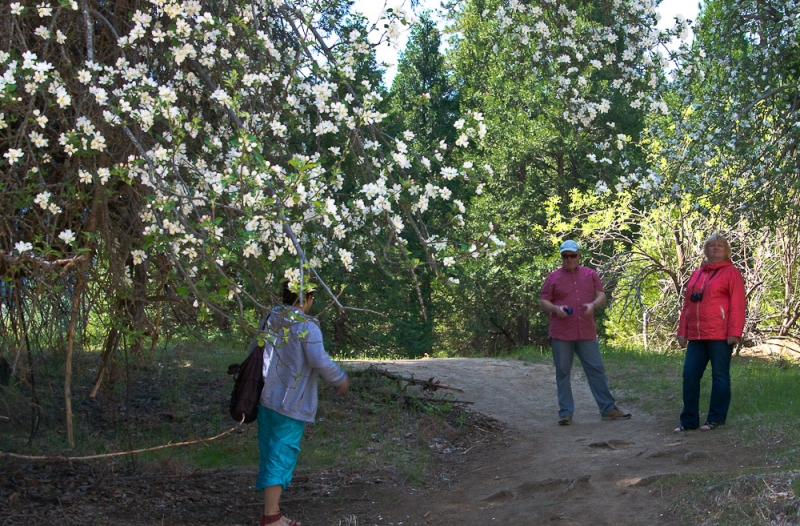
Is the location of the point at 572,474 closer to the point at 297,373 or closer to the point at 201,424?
the point at 297,373

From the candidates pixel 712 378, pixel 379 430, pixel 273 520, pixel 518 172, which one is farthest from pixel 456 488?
pixel 518 172

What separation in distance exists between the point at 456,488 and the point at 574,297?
2.49 metres

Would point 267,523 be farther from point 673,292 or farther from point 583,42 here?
point 673,292

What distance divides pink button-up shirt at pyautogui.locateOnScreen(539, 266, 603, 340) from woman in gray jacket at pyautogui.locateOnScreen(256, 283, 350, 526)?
3.50m

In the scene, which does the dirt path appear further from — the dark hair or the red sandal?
the dark hair

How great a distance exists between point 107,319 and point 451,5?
4614mm

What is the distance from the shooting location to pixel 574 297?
8125 mm

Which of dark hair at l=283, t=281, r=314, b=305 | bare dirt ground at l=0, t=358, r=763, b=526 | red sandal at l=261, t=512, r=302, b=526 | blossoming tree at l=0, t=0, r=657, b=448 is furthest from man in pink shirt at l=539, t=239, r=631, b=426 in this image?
red sandal at l=261, t=512, r=302, b=526

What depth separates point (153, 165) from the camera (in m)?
4.50

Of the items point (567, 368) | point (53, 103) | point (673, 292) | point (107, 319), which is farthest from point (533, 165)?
point (53, 103)

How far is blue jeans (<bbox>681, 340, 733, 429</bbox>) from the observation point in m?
7.03

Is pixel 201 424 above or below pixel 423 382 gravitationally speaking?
below

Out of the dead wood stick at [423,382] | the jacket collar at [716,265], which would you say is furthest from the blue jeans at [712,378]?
the dead wood stick at [423,382]

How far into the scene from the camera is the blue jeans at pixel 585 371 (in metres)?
8.14
